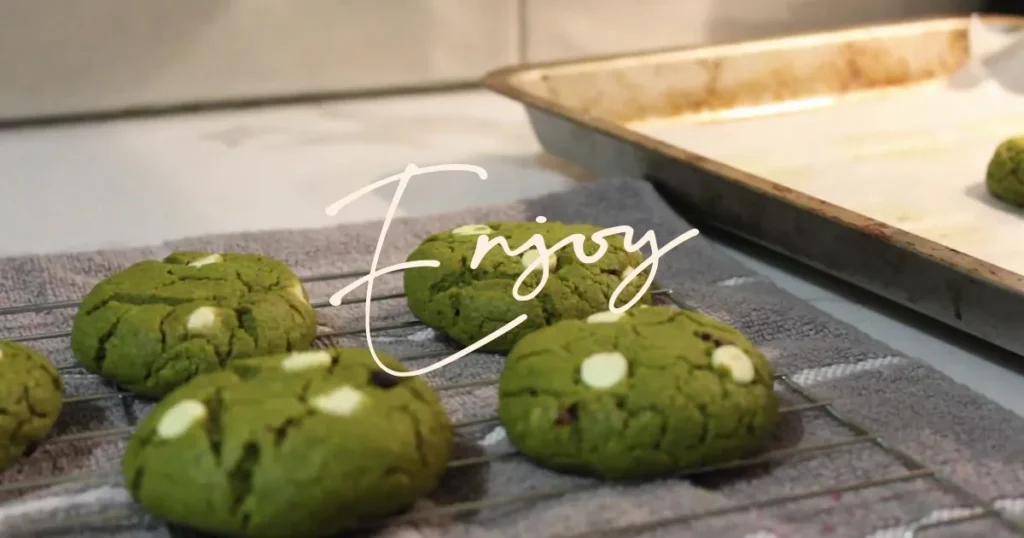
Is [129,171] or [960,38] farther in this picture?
[960,38]

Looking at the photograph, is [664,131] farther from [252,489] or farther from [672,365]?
[252,489]

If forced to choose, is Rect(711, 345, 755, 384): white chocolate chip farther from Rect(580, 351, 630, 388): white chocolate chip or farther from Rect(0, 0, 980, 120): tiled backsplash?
Rect(0, 0, 980, 120): tiled backsplash

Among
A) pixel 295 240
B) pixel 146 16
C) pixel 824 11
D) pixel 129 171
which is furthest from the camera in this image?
pixel 824 11

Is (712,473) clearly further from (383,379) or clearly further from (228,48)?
(228,48)

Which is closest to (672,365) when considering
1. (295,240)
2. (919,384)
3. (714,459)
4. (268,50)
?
(714,459)

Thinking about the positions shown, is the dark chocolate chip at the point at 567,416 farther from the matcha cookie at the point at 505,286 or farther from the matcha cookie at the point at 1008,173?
the matcha cookie at the point at 1008,173

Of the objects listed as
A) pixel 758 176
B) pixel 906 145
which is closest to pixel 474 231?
pixel 758 176
